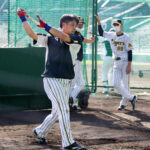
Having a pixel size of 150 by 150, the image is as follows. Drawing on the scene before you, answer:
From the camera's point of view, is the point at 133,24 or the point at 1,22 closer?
the point at 1,22

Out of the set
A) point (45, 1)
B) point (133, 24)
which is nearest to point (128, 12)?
point (133, 24)

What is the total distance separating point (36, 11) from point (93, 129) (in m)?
3.76

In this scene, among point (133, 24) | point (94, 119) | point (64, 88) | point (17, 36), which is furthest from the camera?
point (133, 24)

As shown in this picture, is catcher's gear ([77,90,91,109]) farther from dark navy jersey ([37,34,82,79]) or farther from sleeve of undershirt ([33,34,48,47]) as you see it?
sleeve of undershirt ([33,34,48,47])

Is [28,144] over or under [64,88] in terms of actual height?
under

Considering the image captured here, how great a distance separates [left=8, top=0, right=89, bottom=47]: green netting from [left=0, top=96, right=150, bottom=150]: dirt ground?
1832mm

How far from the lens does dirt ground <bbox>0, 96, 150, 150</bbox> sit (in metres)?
6.43

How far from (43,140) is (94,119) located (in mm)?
2433

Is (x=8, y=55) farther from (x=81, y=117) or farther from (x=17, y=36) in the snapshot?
(x=81, y=117)

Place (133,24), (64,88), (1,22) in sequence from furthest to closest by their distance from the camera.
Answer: (133,24)
(1,22)
(64,88)

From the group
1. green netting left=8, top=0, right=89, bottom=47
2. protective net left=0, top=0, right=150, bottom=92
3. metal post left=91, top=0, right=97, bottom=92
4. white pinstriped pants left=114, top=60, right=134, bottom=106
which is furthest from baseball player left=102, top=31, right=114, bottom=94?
white pinstriped pants left=114, top=60, right=134, bottom=106

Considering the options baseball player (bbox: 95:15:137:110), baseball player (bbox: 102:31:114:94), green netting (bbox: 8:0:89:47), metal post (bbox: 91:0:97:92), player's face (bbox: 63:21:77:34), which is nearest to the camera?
player's face (bbox: 63:21:77:34)

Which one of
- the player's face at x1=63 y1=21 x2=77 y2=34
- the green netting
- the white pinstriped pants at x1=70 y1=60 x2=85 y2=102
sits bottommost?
the white pinstriped pants at x1=70 y1=60 x2=85 y2=102

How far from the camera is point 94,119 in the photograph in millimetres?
8703
